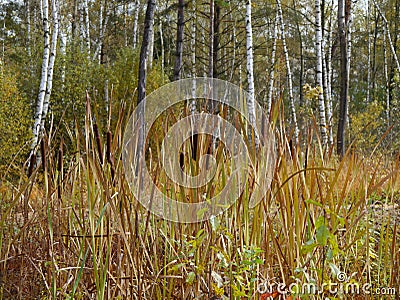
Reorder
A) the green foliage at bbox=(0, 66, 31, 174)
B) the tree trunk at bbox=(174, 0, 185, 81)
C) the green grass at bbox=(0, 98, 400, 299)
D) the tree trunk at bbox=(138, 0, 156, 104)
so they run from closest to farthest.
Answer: the green grass at bbox=(0, 98, 400, 299), the tree trunk at bbox=(138, 0, 156, 104), the tree trunk at bbox=(174, 0, 185, 81), the green foliage at bbox=(0, 66, 31, 174)

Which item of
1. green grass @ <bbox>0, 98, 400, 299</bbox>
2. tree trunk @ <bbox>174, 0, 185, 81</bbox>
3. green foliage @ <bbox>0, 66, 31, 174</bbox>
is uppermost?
tree trunk @ <bbox>174, 0, 185, 81</bbox>

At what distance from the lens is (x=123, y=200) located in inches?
51.8

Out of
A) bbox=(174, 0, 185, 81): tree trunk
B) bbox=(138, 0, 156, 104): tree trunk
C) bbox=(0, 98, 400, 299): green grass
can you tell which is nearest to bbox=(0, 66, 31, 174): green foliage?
bbox=(174, 0, 185, 81): tree trunk

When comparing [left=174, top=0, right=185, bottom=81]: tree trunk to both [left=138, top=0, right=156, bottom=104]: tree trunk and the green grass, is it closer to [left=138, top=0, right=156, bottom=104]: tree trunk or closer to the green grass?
[left=138, top=0, right=156, bottom=104]: tree trunk

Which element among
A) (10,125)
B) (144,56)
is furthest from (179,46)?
(144,56)

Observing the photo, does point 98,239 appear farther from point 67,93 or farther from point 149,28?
point 67,93

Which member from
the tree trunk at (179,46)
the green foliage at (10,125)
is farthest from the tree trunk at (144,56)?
the green foliage at (10,125)

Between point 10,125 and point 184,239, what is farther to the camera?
point 10,125

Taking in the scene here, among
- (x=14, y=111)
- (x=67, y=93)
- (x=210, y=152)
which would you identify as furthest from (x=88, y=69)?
(x=210, y=152)

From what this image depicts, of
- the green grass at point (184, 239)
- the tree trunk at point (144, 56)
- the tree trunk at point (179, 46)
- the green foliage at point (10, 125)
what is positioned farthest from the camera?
the green foliage at point (10, 125)

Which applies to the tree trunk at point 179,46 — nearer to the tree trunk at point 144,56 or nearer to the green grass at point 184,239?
the tree trunk at point 144,56

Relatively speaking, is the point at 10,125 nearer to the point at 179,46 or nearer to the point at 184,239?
the point at 179,46

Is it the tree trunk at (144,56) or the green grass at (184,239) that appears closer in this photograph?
the green grass at (184,239)

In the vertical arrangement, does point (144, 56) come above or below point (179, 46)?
below
